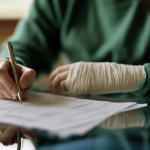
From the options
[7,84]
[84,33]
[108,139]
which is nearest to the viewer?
[108,139]

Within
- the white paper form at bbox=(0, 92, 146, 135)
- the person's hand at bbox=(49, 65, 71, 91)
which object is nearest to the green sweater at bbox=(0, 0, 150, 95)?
the person's hand at bbox=(49, 65, 71, 91)

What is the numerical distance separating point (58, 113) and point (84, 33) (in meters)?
0.58

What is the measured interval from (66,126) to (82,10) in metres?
0.69

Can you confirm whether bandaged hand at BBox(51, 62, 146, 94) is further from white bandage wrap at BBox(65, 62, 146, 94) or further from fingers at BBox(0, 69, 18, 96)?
fingers at BBox(0, 69, 18, 96)

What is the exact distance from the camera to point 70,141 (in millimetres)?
212

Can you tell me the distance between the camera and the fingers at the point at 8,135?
0.75ft

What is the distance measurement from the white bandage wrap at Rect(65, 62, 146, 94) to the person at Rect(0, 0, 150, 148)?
28cm

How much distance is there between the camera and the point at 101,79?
446mm

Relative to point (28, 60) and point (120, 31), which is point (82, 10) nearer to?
point (120, 31)

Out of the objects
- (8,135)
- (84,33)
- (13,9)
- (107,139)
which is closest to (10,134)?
(8,135)

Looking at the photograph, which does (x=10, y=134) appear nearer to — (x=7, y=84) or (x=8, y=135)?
(x=8, y=135)

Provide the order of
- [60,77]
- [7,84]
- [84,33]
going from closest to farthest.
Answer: [7,84]
[60,77]
[84,33]

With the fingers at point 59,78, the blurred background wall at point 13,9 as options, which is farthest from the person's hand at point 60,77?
the blurred background wall at point 13,9

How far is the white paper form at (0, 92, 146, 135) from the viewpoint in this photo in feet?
0.78
